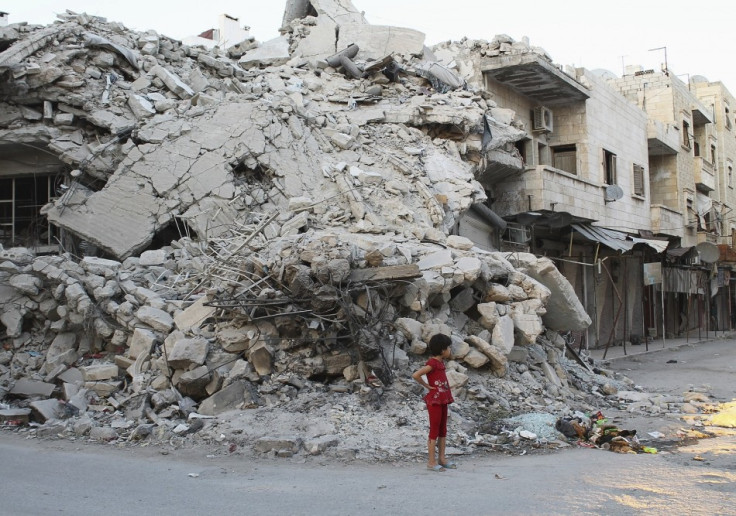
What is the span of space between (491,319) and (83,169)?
702 cm

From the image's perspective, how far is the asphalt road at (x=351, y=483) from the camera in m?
4.88

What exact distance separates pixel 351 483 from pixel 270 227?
5.08 meters

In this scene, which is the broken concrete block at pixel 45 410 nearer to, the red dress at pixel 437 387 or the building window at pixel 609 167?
the red dress at pixel 437 387

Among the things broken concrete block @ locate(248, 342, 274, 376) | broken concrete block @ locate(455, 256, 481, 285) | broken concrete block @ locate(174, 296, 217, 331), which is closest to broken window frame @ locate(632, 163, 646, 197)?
broken concrete block @ locate(455, 256, 481, 285)

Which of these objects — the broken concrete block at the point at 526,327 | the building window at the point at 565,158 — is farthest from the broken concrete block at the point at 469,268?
the building window at the point at 565,158

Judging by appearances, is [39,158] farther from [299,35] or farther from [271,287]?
[299,35]

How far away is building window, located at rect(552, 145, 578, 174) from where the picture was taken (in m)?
21.2

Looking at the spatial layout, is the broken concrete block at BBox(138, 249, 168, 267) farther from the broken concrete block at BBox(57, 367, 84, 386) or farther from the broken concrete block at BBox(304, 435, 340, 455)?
the broken concrete block at BBox(304, 435, 340, 455)

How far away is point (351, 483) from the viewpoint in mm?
5613

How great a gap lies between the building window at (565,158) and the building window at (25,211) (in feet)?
47.3

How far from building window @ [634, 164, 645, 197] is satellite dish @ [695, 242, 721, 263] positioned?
2.69 m

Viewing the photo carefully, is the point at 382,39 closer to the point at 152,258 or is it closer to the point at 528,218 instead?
the point at 528,218

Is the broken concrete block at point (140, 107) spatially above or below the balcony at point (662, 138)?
below

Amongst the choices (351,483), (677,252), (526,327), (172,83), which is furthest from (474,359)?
(677,252)
